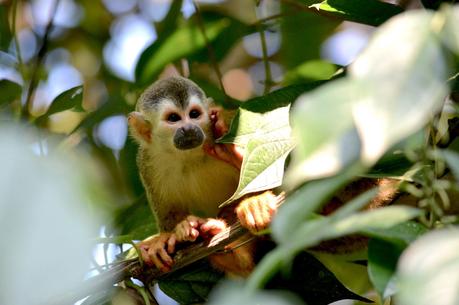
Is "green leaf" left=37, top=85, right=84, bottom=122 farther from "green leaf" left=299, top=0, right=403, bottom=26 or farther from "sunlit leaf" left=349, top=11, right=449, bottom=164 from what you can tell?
"sunlit leaf" left=349, top=11, right=449, bottom=164

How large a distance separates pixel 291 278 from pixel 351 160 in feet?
5.89

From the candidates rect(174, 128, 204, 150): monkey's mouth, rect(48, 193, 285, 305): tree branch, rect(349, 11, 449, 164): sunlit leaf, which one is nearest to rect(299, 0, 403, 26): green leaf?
rect(48, 193, 285, 305): tree branch

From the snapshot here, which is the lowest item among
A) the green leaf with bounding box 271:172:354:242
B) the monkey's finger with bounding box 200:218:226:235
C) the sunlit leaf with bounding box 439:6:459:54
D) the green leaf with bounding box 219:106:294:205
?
the monkey's finger with bounding box 200:218:226:235

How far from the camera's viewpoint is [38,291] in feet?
3.47

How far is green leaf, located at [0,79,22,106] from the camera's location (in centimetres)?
338

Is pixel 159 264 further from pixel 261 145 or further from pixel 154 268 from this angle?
pixel 261 145

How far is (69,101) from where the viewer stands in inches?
127

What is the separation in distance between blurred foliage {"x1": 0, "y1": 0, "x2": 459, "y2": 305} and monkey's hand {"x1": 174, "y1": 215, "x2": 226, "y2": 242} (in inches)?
5.0

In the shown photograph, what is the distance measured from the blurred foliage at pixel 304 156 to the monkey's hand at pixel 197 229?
127 mm

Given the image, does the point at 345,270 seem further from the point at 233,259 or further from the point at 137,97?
the point at 137,97

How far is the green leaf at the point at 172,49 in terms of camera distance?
12.3 ft

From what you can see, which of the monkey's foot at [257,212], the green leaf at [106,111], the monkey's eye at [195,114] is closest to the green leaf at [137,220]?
the green leaf at [106,111]

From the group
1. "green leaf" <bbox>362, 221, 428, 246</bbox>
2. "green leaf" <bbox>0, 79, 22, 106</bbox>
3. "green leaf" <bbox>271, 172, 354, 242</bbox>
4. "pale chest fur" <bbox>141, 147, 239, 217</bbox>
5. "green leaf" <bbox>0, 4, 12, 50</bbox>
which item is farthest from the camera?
"green leaf" <bbox>0, 4, 12, 50</bbox>

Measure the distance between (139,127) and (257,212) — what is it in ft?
3.95
